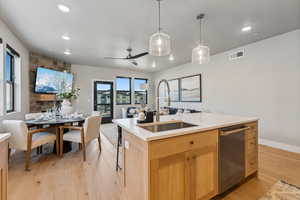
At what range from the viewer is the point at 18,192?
5.63ft

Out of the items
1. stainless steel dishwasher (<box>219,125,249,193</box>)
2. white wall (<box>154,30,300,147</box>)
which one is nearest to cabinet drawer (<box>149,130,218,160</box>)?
stainless steel dishwasher (<box>219,125,249,193</box>)

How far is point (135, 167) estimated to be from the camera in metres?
1.32

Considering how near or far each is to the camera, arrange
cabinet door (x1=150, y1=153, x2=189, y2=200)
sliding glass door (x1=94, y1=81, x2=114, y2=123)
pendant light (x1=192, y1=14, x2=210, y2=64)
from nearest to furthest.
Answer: cabinet door (x1=150, y1=153, x2=189, y2=200)
pendant light (x1=192, y1=14, x2=210, y2=64)
sliding glass door (x1=94, y1=81, x2=114, y2=123)

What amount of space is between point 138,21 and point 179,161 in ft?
8.28

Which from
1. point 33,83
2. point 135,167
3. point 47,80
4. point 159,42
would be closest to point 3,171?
point 135,167

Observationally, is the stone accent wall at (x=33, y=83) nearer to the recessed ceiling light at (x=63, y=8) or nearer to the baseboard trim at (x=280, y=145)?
the recessed ceiling light at (x=63, y=8)

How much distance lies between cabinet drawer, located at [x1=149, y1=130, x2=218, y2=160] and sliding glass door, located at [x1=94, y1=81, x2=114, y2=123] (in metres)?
5.72

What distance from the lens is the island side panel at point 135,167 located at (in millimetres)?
1138

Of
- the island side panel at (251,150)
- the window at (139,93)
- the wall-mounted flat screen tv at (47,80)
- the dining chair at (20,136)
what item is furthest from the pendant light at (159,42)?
the window at (139,93)

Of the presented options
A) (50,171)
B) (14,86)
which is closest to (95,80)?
(14,86)

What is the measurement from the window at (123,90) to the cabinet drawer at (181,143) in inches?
227

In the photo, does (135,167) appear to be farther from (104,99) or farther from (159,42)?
(104,99)

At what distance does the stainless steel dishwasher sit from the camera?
1544mm

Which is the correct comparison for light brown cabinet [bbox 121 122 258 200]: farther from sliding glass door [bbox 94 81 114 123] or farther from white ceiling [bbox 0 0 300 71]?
sliding glass door [bbox 94 81 114 123]
